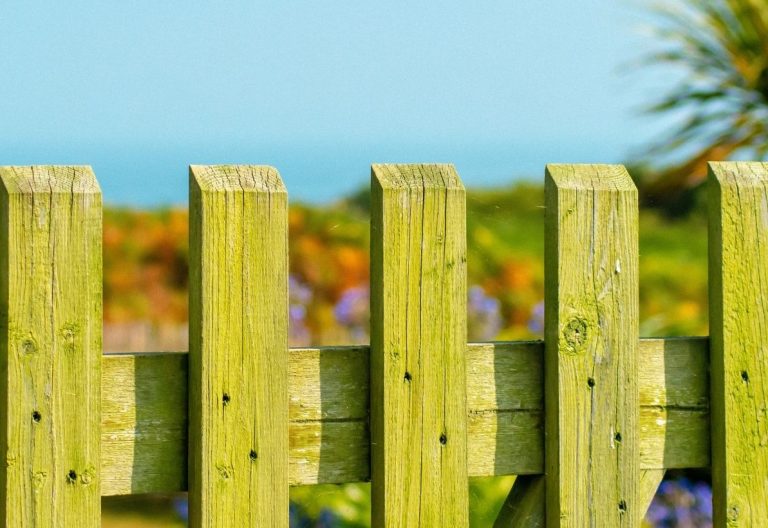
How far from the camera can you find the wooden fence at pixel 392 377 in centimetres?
157

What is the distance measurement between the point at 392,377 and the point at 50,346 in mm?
519

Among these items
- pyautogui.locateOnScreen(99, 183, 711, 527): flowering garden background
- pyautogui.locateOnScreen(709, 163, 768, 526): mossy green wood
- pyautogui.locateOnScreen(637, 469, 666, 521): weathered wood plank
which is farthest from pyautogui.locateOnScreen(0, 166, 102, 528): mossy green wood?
pyautogui.locateOnScreen(99, 183, 711, 527): flowering garden background

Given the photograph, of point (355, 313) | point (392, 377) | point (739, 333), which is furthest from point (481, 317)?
Result: point (392, 377)

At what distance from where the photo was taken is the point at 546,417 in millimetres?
1775

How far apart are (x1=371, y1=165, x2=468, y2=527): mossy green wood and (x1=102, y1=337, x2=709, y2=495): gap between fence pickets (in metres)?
0.04

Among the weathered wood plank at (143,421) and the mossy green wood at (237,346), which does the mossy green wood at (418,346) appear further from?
the weathered wood plank at (143,421)

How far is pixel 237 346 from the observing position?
5.32 ft

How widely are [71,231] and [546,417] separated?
0.82 metres

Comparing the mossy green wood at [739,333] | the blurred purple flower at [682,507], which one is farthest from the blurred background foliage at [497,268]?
the mossy green wood at [739,333]

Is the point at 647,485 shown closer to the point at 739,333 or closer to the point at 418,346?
the point at 739,333

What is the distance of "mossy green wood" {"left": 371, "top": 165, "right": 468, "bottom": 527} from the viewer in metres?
1.67

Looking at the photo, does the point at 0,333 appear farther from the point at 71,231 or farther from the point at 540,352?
the point at 540,352

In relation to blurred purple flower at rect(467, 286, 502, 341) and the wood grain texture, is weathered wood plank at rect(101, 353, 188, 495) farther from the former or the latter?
blurred purple flower at rect(467, 286, 502, 341)

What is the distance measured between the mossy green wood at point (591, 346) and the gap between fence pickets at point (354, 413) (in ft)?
0.15
